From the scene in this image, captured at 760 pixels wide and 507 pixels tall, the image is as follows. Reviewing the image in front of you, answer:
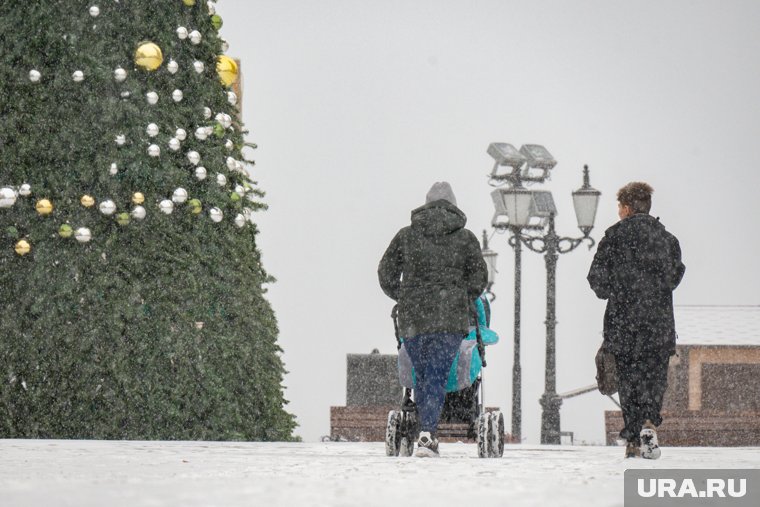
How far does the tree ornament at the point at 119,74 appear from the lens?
40.0 feet

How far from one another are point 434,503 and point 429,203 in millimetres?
4265

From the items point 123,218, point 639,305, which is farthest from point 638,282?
point 123,218

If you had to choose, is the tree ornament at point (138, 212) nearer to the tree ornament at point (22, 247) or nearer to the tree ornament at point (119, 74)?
the tree ornament at point (22, 247)

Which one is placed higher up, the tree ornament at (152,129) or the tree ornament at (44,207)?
the tree ornament at (152,129)

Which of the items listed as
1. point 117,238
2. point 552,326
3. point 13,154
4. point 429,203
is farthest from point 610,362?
point 552,326

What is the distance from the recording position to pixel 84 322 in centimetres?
1180

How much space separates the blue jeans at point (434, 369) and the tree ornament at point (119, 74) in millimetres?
4088

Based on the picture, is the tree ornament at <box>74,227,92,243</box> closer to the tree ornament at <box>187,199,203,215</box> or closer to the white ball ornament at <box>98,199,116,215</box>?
the white ball ornament at <box>98,199,116,215</box>

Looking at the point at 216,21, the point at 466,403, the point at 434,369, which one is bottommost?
the point at 466,403

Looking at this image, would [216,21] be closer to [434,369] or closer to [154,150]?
[154,150]

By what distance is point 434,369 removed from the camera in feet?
31.8

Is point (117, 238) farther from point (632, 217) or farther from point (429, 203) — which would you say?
point (632, 217)

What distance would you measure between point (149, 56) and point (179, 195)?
4.13 ft

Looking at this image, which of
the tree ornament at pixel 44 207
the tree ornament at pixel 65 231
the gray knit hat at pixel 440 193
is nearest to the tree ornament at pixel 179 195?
the tree ornament at pixel 65 231
